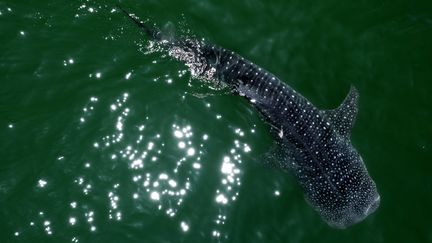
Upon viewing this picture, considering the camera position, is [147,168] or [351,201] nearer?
[351,201]

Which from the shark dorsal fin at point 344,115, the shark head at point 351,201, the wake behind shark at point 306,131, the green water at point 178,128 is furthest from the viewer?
the shark dorsal fin at point 344,115

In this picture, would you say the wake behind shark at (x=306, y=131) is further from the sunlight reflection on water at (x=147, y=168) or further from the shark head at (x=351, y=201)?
the sunlight reflection on water at (x=147, y=168)

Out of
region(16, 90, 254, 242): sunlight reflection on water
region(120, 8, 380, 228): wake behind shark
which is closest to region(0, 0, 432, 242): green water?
region(16, 90, 254, 242): sunlight reflection on water

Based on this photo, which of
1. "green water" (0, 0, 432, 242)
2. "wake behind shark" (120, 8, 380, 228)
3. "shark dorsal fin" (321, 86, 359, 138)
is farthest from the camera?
"shark dorsal fin" (321, 86, 359, 138)

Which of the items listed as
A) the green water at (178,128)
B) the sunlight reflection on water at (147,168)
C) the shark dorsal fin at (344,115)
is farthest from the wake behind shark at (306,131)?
the sunlight reflection on water at (147,168)

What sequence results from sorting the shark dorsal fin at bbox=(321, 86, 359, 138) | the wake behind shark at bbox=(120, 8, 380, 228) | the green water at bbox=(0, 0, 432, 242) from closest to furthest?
the wake behind shark at bbox=(120, 8, 380, 228) < the green water at bbox=(0, 0, 432, 242) < the shark dorsal fin at bbox=(321, 86, 359, 138)

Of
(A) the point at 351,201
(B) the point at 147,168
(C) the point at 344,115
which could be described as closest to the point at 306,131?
(C) the point at 344,115

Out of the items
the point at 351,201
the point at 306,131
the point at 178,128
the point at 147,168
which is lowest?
the point at 351,201

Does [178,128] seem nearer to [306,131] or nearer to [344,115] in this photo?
[306,131]

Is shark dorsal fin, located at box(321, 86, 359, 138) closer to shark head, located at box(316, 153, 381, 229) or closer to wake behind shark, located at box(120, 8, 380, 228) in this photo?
wake behind shark, located at box(120, 8, 380, 228)
